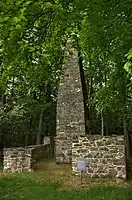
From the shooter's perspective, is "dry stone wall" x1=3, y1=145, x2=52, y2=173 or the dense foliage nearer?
the dense foliage

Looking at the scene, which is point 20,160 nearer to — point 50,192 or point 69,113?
point 50,192

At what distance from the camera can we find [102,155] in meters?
11.7

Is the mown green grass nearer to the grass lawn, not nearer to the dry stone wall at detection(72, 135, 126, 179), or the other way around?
the grass lawn

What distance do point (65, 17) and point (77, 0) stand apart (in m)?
0.46

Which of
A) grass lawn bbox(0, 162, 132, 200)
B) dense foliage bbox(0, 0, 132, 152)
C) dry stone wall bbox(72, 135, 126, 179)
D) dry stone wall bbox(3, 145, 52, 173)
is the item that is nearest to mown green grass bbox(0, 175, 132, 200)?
grass lawn bbox(0, 162, 132, 200)

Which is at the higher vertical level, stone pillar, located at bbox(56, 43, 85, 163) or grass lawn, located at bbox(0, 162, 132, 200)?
stone pillar, located at bbox(56, 43, 85, 163)

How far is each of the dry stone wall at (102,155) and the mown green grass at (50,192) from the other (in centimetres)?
164

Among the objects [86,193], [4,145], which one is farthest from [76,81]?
[4,145]

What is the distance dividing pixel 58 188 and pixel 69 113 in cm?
612

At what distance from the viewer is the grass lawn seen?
9016 mm

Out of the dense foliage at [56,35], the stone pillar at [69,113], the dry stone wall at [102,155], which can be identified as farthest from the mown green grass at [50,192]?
the stone pillar at [69,113]

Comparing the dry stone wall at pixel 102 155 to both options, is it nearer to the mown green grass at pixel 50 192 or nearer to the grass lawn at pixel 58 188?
the grass lawn at pixel 58 188

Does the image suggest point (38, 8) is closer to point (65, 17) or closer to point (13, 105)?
point (65, 17)

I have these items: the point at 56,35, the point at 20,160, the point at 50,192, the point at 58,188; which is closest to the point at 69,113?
the point at 20,160
